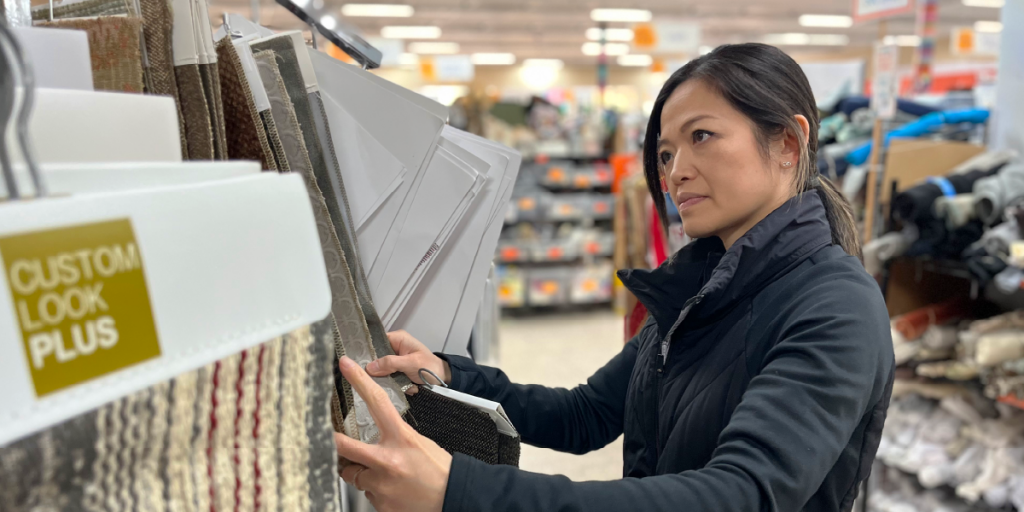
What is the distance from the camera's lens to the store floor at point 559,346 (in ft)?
15.0

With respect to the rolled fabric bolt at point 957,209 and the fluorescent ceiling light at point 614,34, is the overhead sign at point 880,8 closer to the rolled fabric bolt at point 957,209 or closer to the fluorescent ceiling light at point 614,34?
the rolled fabric bolt at point 957,209

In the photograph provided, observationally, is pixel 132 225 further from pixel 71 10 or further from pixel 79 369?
pixel 71 10

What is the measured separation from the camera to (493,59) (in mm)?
18328

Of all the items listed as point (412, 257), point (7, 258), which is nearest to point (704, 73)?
point (412, 257)

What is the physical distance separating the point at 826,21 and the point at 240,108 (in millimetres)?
14802

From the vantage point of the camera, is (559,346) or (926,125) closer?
(926,125)

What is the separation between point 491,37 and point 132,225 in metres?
15.2

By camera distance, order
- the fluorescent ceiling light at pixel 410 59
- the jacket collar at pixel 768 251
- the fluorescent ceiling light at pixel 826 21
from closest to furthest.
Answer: the jacket collar at pixel 768 251, the fluorescent ceiling light at pixel 826 21, the fluorescent ceiling light at pixel 410 59

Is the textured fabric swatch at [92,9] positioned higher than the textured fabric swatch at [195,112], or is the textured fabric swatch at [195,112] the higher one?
the textured fabric swatch at [92,9]

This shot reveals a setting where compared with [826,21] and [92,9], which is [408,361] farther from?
[826,21]

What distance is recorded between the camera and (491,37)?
14844 millimetres

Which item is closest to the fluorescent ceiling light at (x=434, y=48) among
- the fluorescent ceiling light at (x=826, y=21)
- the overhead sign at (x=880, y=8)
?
the fluorescent ceiling light at (x=826, y=21)

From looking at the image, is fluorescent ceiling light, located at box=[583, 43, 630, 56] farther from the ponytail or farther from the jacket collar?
the jacket collar

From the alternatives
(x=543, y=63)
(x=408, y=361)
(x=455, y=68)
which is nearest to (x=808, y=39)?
(x=543, y=63)
